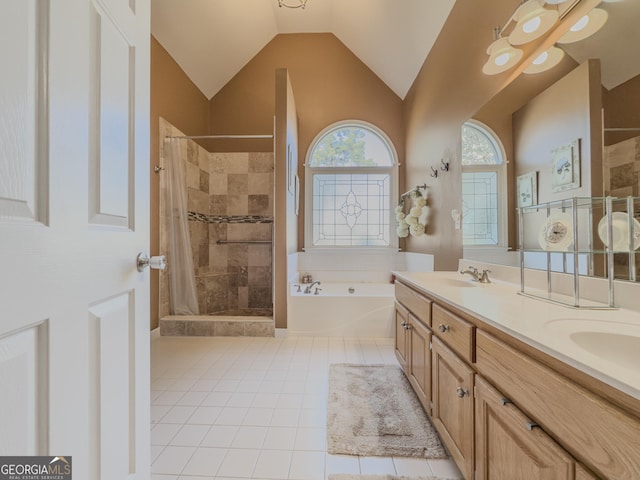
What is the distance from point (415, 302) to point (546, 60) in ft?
4.69

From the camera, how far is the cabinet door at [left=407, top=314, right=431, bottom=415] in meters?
1.49

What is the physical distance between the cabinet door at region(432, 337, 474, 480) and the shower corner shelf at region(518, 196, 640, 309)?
480 millimetres

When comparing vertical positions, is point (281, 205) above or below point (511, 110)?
below

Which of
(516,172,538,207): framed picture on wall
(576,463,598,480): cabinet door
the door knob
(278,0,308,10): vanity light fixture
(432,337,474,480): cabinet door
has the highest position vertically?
(278,0,308,10): vanity light fixture

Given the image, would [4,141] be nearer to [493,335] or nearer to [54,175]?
[54,175]

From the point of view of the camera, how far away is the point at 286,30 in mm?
3918

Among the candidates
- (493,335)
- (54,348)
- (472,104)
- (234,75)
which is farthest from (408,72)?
(54,348)

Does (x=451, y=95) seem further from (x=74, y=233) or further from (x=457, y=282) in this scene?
(x=74, y=233)

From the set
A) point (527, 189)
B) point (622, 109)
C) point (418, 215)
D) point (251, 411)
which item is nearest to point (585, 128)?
point (622, 109)

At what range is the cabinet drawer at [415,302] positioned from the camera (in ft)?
4.95

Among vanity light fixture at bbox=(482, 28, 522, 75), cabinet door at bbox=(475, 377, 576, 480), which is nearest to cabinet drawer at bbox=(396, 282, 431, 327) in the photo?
cabinet door at bbox=(475, 377, 576, 480)

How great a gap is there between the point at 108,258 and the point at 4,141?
33 centimetres

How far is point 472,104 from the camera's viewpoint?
216cm

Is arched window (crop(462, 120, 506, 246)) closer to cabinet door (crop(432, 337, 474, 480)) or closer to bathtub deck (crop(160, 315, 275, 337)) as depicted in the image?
cabinet door (crop(432, 337, 474, 480))
